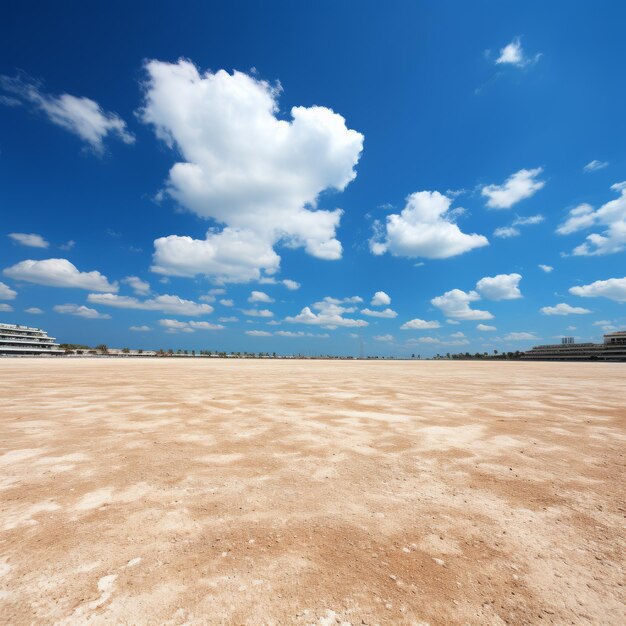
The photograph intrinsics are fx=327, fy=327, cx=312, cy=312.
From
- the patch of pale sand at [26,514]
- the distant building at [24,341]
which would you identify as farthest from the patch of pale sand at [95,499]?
the distant building at [24,341]

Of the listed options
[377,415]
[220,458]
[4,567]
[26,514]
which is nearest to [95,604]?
[4,567]

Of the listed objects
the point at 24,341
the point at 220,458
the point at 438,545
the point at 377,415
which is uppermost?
the point at 24,341

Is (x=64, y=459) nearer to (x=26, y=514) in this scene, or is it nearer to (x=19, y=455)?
(x=19, y=455)

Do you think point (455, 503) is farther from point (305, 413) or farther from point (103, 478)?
point (305, 413)

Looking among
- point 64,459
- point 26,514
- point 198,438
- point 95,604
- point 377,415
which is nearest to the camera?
point 95,604

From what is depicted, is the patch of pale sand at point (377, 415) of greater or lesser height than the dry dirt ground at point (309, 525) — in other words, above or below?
above

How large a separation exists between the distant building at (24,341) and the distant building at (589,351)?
566 feet

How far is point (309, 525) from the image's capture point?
335 cm

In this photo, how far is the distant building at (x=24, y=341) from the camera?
90.9 meters

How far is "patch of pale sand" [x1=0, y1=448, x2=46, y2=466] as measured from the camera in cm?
501

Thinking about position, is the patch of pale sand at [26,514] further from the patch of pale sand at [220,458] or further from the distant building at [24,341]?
the distant building at [24,341]

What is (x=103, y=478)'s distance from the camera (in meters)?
4.41

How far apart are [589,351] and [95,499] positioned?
147992 millimetres

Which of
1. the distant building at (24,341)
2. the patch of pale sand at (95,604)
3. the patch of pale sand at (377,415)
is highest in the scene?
the distant building at (24,341)
